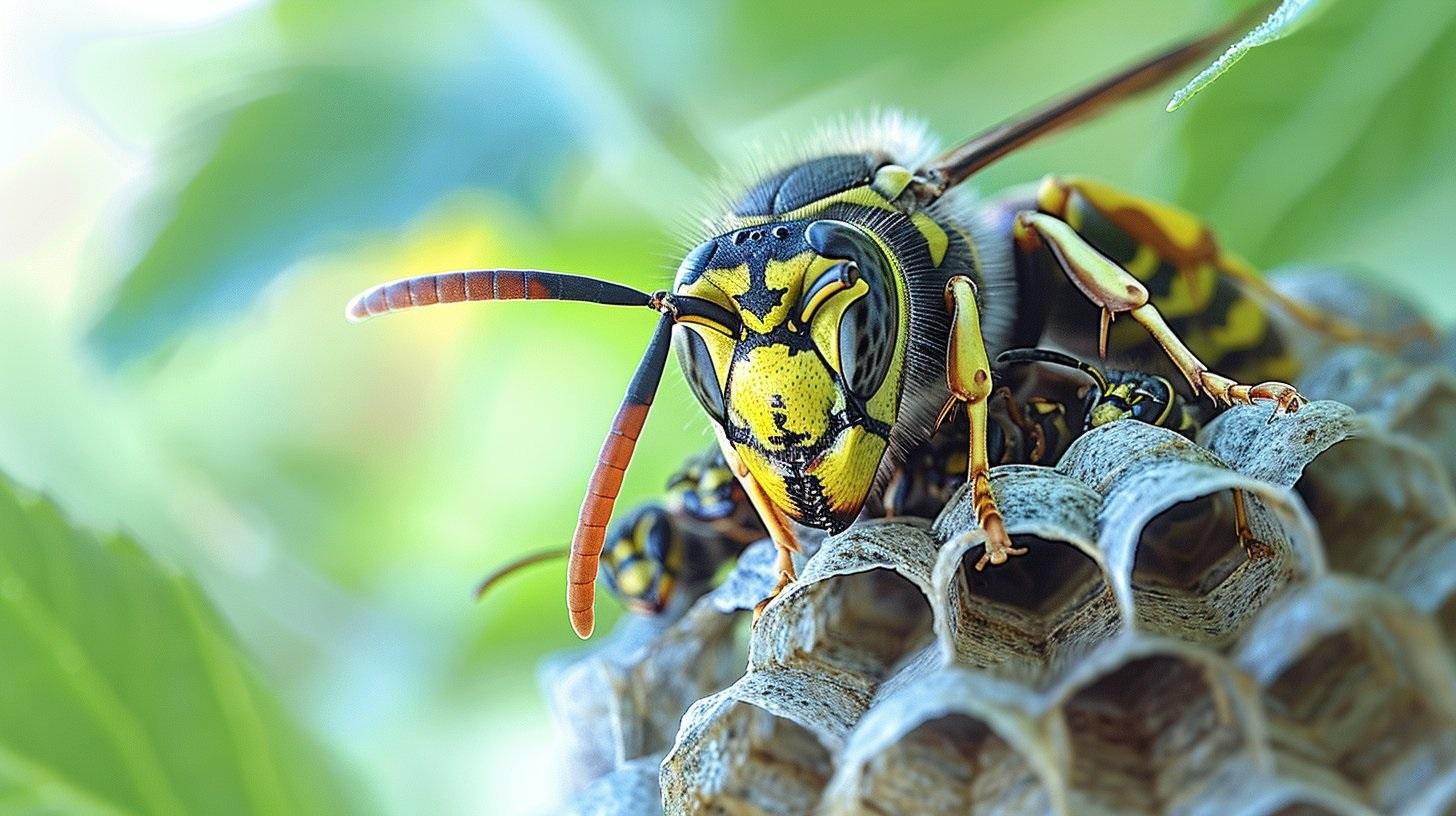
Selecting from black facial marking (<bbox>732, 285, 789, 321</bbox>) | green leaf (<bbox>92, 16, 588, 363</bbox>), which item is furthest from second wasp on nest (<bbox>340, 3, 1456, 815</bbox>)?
green leaf (<bbox>92, 16, 588, 363</bbox>)

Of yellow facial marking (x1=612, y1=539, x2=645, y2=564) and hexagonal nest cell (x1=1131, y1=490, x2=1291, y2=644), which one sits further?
yellow facial marking (x1=612, y1=539, x2=645, y2=564)

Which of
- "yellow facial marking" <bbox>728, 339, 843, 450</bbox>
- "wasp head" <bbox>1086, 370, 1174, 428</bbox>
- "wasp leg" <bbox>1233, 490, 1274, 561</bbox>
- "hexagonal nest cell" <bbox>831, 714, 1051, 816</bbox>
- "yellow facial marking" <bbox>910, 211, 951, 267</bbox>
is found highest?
"yellow facial marking" <bbox>910, 211, 951, 267</bbox>

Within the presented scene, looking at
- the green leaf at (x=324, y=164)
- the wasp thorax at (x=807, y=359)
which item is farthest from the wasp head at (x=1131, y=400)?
the green leaf at (x=324, y=164)

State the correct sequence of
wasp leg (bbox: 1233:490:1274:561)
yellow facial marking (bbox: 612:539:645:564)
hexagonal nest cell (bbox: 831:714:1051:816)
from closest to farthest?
hexagonal nest cell (bbox: 831:714:1051:816)
wasp leg (bbox: 1233:490:1274:561)
yellow facial marking (bbox: 612:539:645:564)

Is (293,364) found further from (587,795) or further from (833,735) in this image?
(833,735)

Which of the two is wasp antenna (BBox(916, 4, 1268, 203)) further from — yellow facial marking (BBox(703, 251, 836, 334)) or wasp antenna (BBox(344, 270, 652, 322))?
wasp antenna (BBox(344, 270, 652, 322))

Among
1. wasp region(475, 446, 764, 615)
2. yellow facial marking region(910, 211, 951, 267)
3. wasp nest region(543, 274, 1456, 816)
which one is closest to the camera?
wasp nest region(543, 274, 1456, 816)

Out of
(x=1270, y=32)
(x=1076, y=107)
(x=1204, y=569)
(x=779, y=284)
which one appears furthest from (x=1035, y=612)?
(x=1076, y=107)
